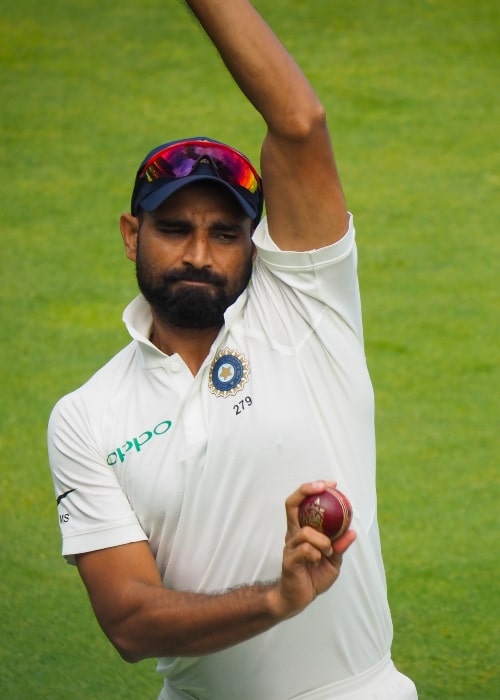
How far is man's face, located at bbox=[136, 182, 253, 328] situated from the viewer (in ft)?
10.1

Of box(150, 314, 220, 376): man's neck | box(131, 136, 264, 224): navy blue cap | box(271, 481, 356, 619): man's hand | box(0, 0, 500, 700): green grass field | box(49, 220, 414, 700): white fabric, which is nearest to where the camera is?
box(271, 481, 356, 619): man's hand

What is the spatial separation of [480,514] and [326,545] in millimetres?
3542

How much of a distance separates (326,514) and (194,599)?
0.39 metres

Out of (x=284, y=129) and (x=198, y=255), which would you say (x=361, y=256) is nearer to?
(x=198, y=255)

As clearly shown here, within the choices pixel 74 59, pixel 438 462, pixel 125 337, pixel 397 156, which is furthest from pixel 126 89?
pixel 438 462

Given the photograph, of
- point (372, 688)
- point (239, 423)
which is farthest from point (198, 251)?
point (372, 688)

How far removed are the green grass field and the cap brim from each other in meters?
2.47

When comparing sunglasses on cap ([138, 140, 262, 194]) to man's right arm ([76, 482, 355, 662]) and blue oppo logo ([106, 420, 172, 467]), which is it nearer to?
blue oppo logo ([106, 420, 172, 467])

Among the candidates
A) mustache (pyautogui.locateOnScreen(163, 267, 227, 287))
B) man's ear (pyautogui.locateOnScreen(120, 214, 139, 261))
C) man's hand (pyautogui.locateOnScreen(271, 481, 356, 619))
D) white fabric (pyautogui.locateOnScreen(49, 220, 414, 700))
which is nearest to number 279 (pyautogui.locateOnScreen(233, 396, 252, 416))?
white fabric (pyautogui.locateOnScreen(49, 220, 414, 700))

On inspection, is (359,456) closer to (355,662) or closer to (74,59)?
(355,662)

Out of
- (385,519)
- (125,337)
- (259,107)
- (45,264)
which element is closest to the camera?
(259,107)

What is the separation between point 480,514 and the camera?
6.00 metres

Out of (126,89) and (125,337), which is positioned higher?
(126,89)

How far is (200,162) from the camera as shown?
311 cm
